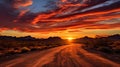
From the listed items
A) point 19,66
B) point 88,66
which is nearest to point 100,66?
point 88,66

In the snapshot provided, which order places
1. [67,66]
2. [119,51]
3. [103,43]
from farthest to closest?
[103,43], [119,51], [67,66]

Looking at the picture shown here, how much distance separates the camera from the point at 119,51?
33.3 metres

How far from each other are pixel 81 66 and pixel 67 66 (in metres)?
1.00

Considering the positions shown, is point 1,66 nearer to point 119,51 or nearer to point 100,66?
point 100,66

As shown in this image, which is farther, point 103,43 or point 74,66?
point 103,43

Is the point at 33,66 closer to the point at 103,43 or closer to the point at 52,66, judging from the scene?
the point at 52,66

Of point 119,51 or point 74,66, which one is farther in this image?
point 119,51

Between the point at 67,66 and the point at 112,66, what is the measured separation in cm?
320

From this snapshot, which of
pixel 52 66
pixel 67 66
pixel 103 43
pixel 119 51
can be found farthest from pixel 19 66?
pixel 103 43

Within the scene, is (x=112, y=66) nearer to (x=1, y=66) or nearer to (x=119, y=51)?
(x=1, y=66)

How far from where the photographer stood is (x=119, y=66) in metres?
16.1

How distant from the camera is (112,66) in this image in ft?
52.7

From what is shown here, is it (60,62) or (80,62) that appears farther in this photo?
(80,62)

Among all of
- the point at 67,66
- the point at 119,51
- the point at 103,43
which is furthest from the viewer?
the point at 103,43
